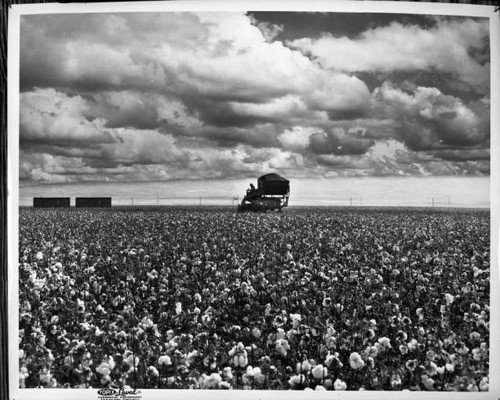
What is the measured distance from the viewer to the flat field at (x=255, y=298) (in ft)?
15.7

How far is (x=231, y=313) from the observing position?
16.3 feet

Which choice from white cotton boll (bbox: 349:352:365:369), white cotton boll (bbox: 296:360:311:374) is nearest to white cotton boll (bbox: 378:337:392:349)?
white cotton boll (bbox: 349:352:365:369)

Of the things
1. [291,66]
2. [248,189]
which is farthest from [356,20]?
[248,189]

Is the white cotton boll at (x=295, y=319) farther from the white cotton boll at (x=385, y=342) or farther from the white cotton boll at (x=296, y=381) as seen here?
the white cotton boll at (x=385, y=342)

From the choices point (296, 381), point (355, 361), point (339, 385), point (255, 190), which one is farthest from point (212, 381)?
point (255, 190)

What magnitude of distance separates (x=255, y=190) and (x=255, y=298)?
0.90 metres

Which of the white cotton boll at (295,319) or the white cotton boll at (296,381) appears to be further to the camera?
the white cotton boll at (295,319)

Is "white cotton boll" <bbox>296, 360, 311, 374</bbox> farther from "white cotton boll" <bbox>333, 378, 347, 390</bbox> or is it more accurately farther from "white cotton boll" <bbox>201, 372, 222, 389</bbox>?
"white cotton boll" <bbox>201, 372, 222, 389</bbox>

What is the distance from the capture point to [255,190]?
17.1 ft

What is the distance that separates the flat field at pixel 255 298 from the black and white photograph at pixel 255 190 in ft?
0.06

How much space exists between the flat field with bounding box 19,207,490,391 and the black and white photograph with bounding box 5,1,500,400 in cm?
2

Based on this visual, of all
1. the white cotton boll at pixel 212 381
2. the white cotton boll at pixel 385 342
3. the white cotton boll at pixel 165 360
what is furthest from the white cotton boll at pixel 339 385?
the white cotton boll at pixel 165 360

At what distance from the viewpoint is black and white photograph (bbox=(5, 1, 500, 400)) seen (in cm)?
481

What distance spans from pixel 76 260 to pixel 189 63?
6.27ft
